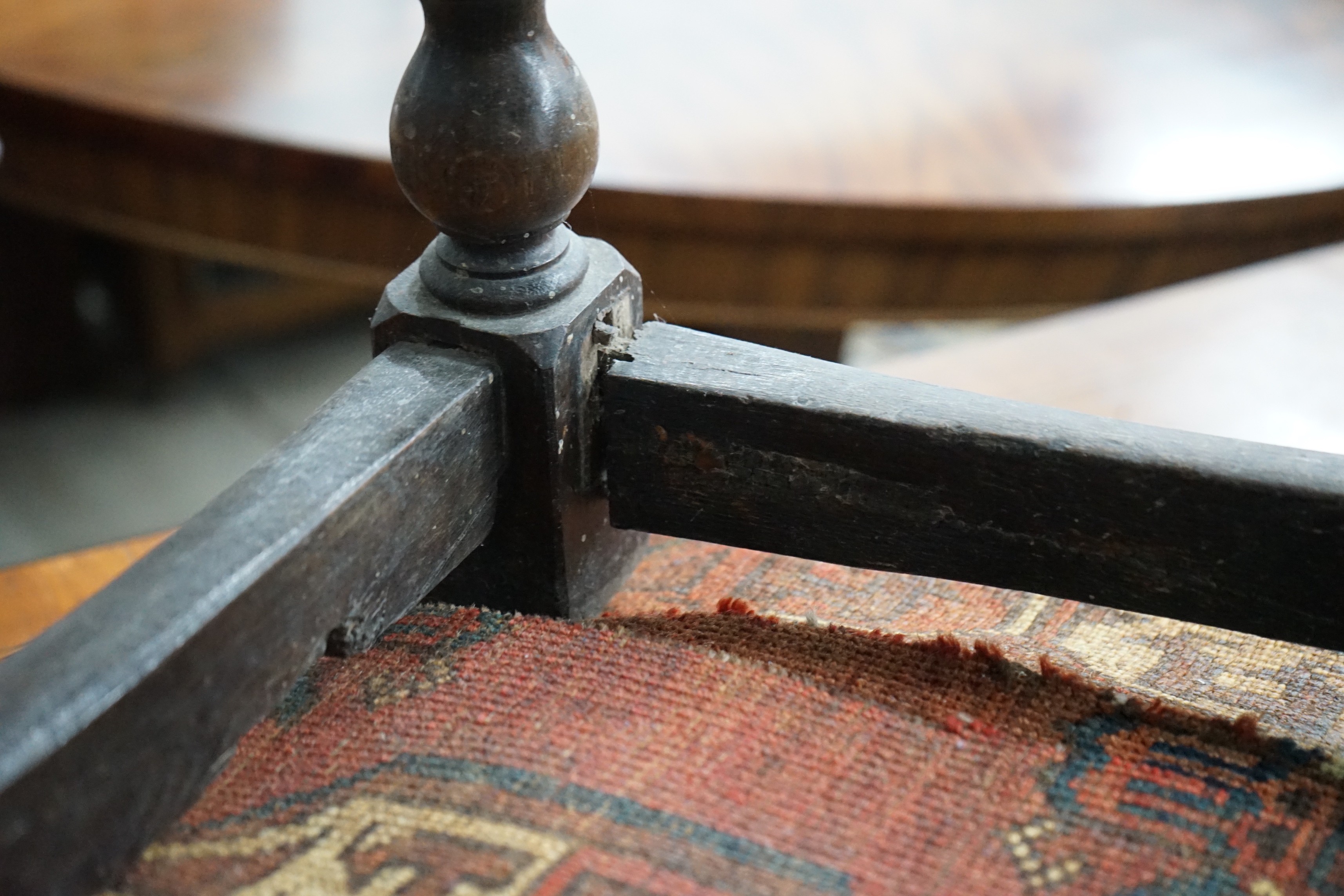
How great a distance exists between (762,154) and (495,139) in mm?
653

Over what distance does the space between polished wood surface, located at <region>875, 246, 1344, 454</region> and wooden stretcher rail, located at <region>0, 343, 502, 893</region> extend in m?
0.36

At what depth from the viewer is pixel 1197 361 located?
2.89ft

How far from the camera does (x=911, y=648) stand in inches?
22.2

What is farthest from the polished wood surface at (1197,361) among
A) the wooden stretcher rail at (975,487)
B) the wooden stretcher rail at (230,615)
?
the wooden stretcher rail at (230,615)

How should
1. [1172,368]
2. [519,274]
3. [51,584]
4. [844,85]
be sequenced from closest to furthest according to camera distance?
[519,274] < [51,584] < [1172,368] < [844,85]

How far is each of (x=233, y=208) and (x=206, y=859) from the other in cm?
82

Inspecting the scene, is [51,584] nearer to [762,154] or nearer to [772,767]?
[772,767]

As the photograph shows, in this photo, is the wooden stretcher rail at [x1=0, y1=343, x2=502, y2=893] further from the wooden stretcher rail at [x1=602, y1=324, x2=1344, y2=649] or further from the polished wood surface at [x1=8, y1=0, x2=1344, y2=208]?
the polished wood surface at [x1=8, y1=0, x2=1344, y2=208]

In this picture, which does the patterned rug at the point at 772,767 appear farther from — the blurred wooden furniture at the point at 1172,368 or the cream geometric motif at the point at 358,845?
the blurred wooden furniture at the point at 1172,368

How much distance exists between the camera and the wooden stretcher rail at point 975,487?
0.51 meters

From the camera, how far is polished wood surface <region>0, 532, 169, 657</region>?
0.71 metres

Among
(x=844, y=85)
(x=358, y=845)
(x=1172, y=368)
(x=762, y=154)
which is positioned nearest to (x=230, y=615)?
(x=358, y=845)

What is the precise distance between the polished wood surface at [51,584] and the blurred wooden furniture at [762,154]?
0.42 metres

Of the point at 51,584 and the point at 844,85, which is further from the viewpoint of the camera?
the point at 844,85
